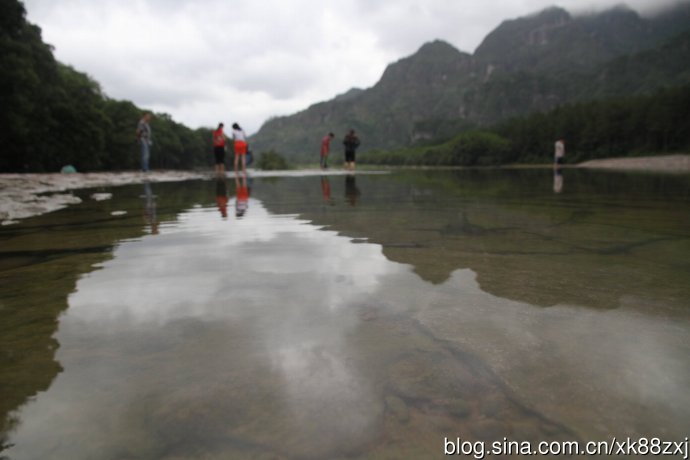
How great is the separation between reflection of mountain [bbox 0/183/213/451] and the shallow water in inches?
0.5

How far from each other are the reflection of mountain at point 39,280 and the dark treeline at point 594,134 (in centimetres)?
8529

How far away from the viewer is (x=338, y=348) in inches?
59.2

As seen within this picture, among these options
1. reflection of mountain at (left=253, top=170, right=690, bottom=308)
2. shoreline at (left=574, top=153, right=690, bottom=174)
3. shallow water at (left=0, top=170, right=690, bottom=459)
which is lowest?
shallow water at (left=0, top=170, right=690, bottom=459)

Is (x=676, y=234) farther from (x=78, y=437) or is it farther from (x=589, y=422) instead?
(x=78, y=437)

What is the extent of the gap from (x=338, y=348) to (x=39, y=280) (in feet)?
6.47

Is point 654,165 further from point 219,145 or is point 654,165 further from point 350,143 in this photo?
point 219,145

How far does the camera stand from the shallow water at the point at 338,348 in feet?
3.56

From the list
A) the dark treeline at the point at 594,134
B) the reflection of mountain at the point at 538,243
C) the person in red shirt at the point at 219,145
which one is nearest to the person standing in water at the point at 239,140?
the person in red shirt at the point at 219,145

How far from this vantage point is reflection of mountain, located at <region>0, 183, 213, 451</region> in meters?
1.34

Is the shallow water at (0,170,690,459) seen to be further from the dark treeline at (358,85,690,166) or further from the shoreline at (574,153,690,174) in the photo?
the dark treeline at (358,85,690,166)

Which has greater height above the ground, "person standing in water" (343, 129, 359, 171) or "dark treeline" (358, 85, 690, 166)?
"dark treeline" (358, 85, 690, 166)

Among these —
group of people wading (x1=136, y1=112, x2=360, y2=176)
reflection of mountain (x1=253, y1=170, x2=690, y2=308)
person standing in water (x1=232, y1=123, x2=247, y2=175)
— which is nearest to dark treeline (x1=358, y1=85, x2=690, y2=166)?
group of people wading (x1=136, y1=112, x2=360, y2=176)

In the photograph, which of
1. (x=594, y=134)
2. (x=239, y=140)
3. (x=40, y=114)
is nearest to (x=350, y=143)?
(x=239, y=140)

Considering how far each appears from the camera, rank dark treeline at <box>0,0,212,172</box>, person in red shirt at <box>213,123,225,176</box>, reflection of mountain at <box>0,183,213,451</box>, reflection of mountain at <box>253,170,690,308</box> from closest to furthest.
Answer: reflection of mountain at <box>0,183,213,451</box> < reflection of mountain at <box>253,170,690,308</box> < person in red shirt at <box>213,123,225,176</box> < dark treeline at <box>0,0,212,172</box>
